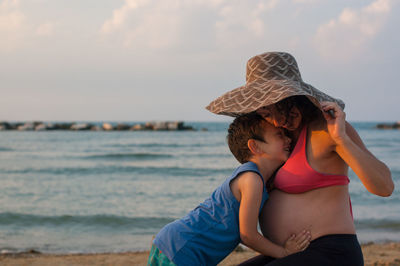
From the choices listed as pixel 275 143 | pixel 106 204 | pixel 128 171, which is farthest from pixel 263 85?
pixel 128 171

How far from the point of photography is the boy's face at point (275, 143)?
8.20ft

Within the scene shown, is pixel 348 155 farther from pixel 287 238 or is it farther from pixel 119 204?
pixel 119 204

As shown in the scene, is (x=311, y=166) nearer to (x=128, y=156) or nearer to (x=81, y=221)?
(x=81, y=221)

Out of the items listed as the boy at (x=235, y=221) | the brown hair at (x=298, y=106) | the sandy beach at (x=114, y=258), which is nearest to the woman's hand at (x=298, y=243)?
the boy at (x=235, y=221)

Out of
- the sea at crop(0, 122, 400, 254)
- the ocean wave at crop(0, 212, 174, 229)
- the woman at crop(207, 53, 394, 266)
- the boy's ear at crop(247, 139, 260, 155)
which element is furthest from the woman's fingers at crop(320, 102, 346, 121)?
the ocean wave at crop(0, 212, 174, 229)

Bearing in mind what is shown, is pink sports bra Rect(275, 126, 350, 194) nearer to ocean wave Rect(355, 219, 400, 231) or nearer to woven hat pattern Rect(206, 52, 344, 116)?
woven hat pattern Rect(206, 52, 344, 116)

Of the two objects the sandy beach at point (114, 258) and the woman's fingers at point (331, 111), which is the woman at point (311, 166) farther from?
the sandy beach at point (114, 258)

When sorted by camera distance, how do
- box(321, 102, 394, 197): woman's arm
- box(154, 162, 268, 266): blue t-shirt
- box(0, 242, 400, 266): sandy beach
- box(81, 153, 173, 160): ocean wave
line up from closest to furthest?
box(321, 102, 394, 197): woman's arm
box(154, 162, 268, 266): blue t-shirt
box(0, 242, 400, 266): sandy beach
box(81, 153, 173, 160): ocean wave

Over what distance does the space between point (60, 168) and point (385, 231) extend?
12.8 metres

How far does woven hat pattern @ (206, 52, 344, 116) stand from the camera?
2.37m

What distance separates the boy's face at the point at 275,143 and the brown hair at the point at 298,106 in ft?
0.38

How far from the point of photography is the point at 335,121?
2.21 metres

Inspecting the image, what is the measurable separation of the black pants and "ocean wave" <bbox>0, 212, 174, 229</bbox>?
598cm

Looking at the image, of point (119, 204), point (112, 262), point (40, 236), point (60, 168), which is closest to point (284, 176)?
point (112, 262)
